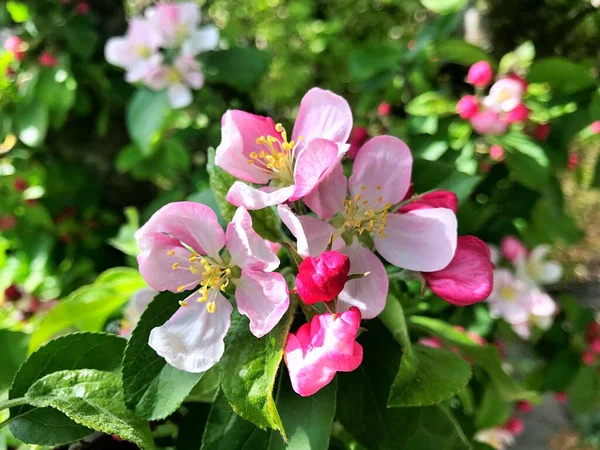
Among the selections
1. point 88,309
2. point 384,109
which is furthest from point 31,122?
point 384,109

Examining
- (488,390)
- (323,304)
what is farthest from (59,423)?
(488,390)

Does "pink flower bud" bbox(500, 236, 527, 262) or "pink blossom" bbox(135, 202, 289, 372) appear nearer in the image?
"pink blossom" bbox(135, 202, 289, 372)

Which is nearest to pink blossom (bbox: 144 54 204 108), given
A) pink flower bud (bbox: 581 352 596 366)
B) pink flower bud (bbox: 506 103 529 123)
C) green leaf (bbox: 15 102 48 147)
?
green leaf (bbox: 15 102 48 147)

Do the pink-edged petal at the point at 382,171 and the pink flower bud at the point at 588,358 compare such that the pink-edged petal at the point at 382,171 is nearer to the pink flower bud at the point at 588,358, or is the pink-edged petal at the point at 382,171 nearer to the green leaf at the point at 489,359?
the green leaf at the point at 489,359

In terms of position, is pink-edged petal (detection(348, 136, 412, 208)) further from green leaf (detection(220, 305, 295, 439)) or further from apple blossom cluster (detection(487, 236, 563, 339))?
apple blossom cluster (detection(487, 236, 563, 339))

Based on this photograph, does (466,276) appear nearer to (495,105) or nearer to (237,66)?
(495,105)
